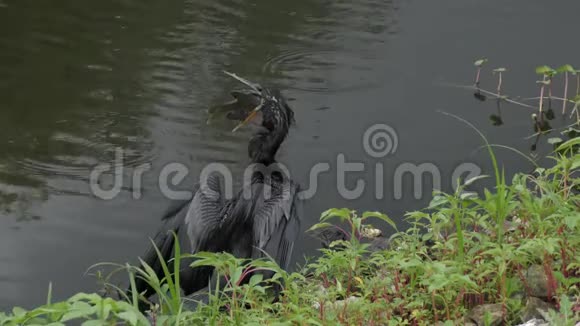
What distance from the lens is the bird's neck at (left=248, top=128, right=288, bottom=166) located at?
16.2ft

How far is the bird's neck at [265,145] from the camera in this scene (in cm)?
493

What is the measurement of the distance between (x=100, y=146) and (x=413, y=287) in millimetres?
3271

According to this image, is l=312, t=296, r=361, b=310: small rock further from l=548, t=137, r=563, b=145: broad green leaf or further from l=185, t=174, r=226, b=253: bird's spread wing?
l=548, t=137, r=563, b=145: broad green leaf

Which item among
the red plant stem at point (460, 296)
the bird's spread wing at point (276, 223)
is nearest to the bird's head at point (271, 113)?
the bird's spread wing at point (276, 223)

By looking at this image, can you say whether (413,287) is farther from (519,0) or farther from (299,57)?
(519,0)

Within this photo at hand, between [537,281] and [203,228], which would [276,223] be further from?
[537,281]

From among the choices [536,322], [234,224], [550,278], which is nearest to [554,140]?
[234,224]

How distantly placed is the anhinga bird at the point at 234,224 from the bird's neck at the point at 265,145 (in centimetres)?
11

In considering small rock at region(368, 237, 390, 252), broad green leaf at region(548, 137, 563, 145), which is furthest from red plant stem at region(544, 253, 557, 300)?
broad green leaf at region(548, 137, 563, 145)

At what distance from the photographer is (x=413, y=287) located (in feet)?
12.5

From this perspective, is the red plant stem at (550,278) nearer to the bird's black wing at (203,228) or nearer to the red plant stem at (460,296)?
the red plant stem at (460,296)

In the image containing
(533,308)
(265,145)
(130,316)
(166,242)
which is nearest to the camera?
(130,316)

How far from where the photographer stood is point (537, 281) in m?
3.62

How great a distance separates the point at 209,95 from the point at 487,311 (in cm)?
419
